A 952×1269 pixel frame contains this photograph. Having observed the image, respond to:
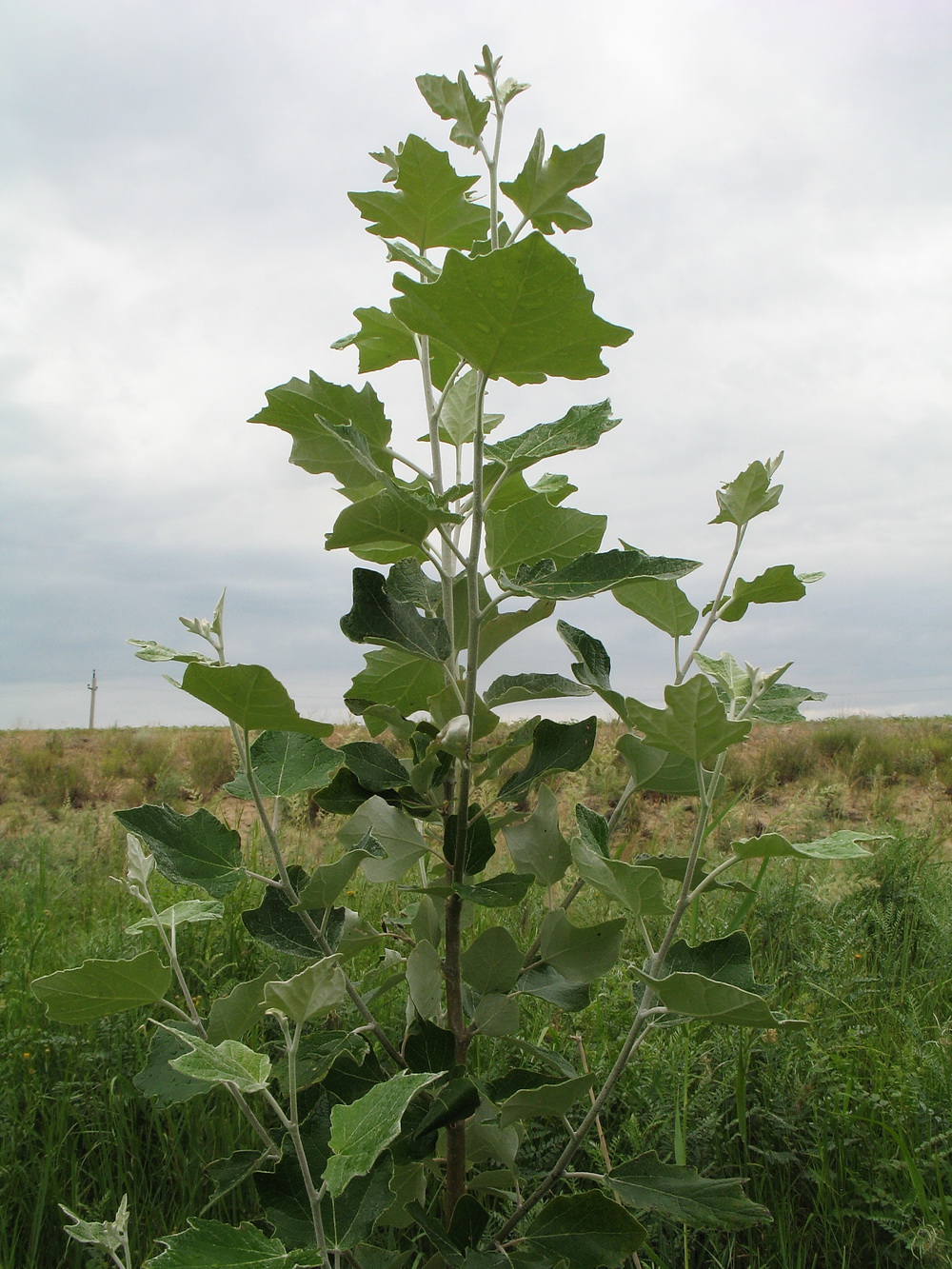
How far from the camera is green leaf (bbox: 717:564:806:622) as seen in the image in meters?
0.95

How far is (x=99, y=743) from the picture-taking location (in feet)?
37.4

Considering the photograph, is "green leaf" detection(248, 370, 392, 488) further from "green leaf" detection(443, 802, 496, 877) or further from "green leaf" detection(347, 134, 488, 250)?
"green leaf" detection(443, 802, 496, 877)

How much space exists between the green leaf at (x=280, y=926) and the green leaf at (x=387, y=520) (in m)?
0.43

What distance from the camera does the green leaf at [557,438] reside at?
0.92 metres

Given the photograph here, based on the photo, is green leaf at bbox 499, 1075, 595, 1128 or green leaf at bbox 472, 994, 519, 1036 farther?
green leaf at bbox 472, 994, 519, 1036

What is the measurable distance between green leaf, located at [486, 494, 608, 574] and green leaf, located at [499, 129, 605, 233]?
0.33m

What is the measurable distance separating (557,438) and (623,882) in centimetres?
50

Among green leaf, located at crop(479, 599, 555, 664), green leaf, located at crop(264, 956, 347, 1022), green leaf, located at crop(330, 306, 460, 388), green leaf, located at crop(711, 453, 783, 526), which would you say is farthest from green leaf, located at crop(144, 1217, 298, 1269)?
green leaf, located at crop(330, 306, 460, 388)

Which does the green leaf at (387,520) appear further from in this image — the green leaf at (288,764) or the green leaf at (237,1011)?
the green leaf at (237,1011)

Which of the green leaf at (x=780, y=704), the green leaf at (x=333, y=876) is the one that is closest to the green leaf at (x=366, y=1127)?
the green leaf at (x=333, y=876)

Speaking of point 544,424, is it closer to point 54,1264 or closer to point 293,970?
point 293,970

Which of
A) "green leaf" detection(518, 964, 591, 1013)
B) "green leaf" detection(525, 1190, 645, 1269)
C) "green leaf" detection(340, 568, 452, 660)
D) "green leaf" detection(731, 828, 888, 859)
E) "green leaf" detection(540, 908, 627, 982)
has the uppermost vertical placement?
"green leaf" detection(340, 568, 452, 660)

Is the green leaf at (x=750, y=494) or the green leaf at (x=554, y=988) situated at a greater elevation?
the green leaf at (x=750, y=494)

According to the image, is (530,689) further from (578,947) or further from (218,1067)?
(218,1067)
